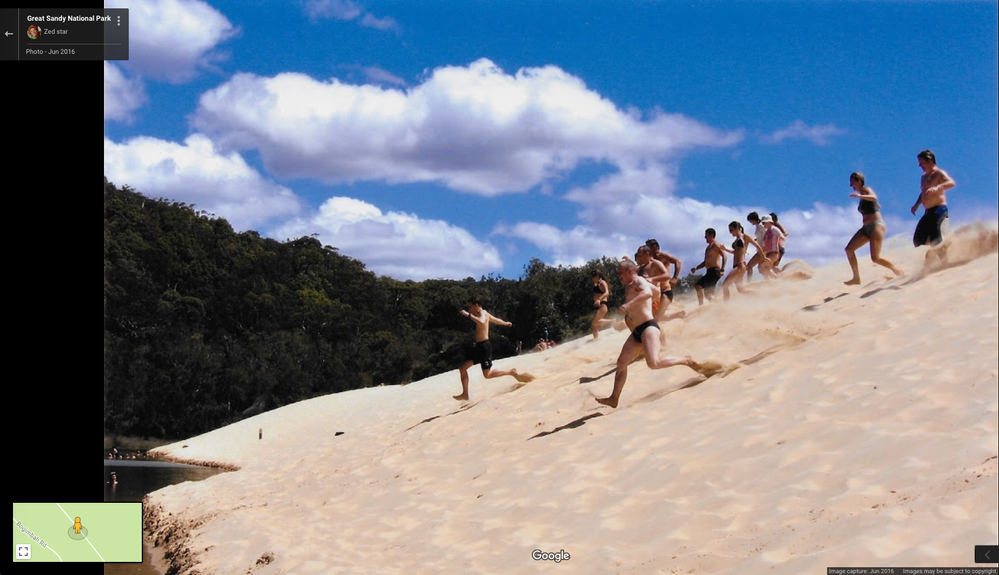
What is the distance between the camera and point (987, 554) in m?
3.74

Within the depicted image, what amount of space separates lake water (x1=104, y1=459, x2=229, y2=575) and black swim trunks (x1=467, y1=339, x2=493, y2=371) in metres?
5.05

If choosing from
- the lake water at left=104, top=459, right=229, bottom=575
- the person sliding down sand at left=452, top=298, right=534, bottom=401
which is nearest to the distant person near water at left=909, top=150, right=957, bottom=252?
the person sliding down sand at left=452, top=298, right=534, bottom=401

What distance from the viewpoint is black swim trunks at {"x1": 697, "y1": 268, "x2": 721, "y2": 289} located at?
44.5 ft

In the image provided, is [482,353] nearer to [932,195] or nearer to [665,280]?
[665,280]

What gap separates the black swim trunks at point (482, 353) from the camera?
13117 millimetres

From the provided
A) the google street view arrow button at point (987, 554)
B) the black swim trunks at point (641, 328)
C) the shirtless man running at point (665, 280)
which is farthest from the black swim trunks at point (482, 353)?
the google street view arrow button at point (987, 554)

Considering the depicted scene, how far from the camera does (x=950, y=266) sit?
10367 mm

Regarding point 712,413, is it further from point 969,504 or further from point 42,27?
point 42,27

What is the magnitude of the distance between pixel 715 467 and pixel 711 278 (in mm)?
7424

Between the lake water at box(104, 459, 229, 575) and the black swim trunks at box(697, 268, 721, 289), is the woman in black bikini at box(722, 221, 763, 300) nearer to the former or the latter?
the black swim trunks at box(697, 268, 721, 289)

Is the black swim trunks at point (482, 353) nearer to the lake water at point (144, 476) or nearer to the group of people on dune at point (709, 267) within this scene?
the group of people on dune at point (709, 267)

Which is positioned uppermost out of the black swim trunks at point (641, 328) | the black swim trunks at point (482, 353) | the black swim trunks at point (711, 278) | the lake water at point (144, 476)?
the black swim trunks at point (711, 278)

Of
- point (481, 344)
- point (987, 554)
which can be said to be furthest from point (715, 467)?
point (481, 344)

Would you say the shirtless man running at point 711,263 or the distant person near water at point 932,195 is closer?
the distant person near water at point 932,195
